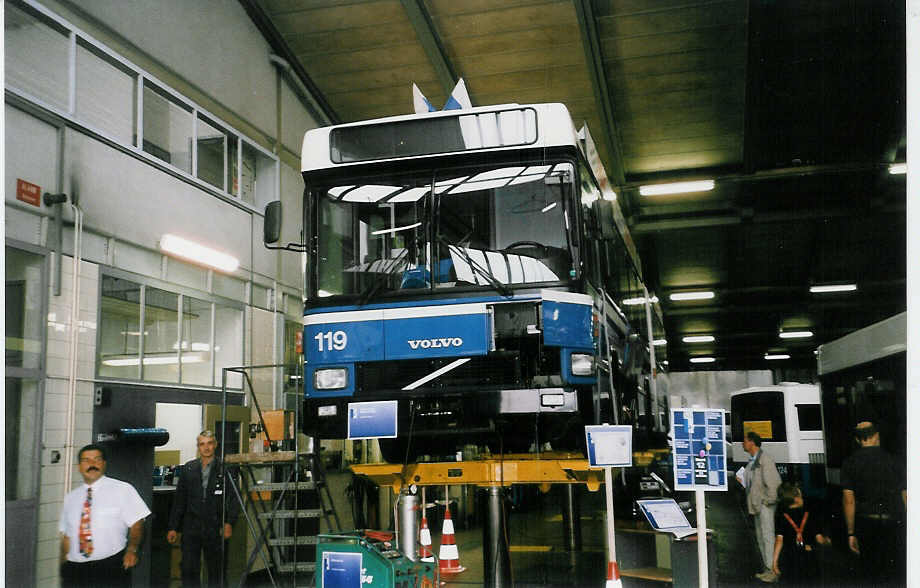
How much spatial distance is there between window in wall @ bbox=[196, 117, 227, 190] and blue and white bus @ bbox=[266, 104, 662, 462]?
1766 mm

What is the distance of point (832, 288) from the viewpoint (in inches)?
338

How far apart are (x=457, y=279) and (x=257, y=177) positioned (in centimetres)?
350

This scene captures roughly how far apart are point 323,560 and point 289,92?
533 centimetres

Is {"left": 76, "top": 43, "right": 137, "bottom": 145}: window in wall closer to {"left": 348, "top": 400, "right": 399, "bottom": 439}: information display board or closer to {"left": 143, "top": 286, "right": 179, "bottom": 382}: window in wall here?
{"left": 143, "top": 286, "right": 179, "bottom": 382}: window in wall

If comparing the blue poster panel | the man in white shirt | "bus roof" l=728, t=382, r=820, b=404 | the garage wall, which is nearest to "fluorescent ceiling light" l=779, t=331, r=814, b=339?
"bus roof" l=728, t=382, r=820, b=404

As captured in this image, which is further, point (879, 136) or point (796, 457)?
point (796, 457)

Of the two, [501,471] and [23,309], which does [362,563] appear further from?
[23,309]

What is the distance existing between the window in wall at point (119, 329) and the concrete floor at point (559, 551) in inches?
141

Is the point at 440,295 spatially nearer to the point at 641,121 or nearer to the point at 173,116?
the point at 173,116

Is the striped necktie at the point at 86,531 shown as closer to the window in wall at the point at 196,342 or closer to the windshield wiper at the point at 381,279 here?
the window in wall at the point at 196,342

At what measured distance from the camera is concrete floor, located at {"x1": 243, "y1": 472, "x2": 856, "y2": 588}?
25.7ft

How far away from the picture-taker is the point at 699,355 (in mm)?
13984

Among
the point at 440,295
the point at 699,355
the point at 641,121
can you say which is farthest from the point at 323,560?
the point at 699,355

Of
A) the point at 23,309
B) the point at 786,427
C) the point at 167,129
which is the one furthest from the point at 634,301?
the point at 23,309
